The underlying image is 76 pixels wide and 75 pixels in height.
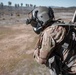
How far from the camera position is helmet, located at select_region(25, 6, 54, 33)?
2.77 meters

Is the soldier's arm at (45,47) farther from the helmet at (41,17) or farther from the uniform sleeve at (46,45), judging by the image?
the helmet at (41,17)

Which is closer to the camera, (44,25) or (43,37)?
(43,37)

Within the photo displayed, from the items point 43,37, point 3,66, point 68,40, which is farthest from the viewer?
point 3,66

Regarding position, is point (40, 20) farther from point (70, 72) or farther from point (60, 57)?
point (70, 72)

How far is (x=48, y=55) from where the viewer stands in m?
2.57

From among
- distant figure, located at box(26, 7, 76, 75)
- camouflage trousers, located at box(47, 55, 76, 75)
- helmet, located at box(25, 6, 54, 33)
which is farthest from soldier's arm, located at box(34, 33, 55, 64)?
helmet, located at box(25, 6, 54, 33)

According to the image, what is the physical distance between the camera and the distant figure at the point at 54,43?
247 centimetres

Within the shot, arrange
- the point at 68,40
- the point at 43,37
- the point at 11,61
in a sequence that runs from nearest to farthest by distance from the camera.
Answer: the point at 43,37 → the point at 68,40 → the point at 11,61

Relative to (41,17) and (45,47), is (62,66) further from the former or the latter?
(41,17)

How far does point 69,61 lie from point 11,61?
6.38 meters

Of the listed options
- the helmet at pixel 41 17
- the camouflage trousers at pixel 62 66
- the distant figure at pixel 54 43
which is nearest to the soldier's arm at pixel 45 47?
the distant figure at pixel 54 43

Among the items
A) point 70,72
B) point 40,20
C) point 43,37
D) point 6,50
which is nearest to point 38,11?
point 40,20

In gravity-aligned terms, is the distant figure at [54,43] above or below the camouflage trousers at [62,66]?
above

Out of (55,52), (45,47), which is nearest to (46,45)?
(45,47)
